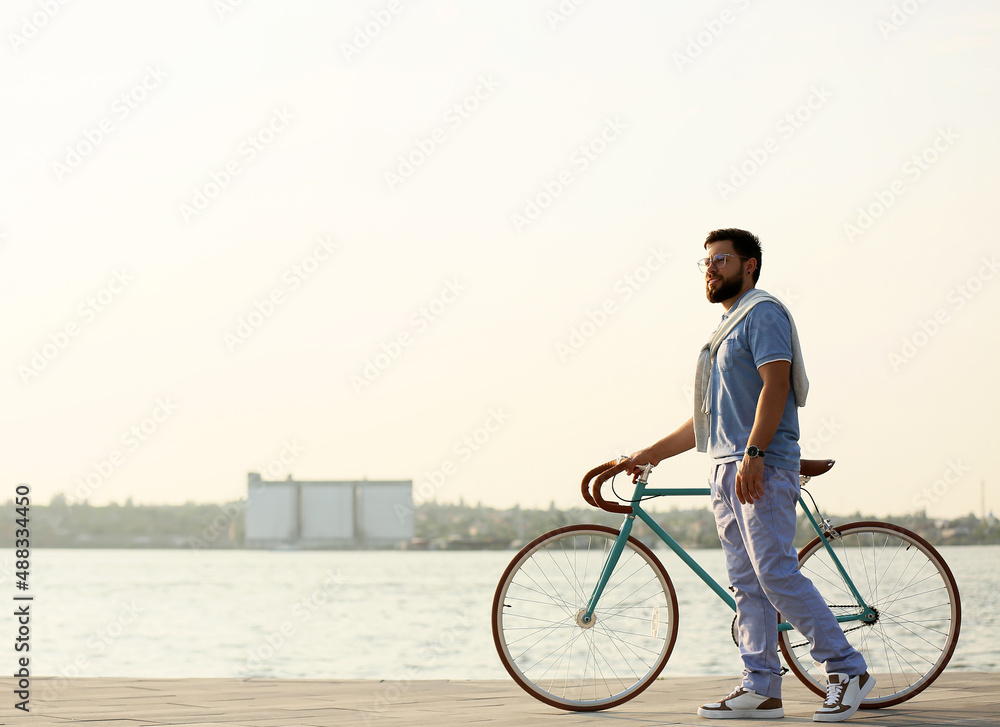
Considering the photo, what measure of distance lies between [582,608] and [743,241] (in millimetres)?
1568

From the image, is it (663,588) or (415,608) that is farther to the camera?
(415,608)

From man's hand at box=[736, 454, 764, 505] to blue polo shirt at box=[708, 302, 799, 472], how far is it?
100mm

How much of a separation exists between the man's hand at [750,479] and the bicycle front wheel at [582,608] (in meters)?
0.56

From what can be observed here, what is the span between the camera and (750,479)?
414cm

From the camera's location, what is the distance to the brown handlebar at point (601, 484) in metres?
4.71

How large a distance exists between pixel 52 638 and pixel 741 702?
31.2 m

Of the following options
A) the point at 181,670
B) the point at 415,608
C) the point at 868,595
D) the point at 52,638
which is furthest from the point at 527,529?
the point at 868,595

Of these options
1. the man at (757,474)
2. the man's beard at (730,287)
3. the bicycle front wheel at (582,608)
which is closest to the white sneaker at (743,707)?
the man at (757,474)


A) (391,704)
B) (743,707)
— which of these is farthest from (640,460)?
(391,704)

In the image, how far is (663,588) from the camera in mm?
4578

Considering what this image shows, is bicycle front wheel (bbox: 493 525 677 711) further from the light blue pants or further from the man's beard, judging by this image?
the man's beard

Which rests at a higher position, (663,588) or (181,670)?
(663,588)

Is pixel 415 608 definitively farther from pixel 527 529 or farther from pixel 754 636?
pixel 754 636

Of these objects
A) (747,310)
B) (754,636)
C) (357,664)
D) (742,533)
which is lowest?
(357,664)
